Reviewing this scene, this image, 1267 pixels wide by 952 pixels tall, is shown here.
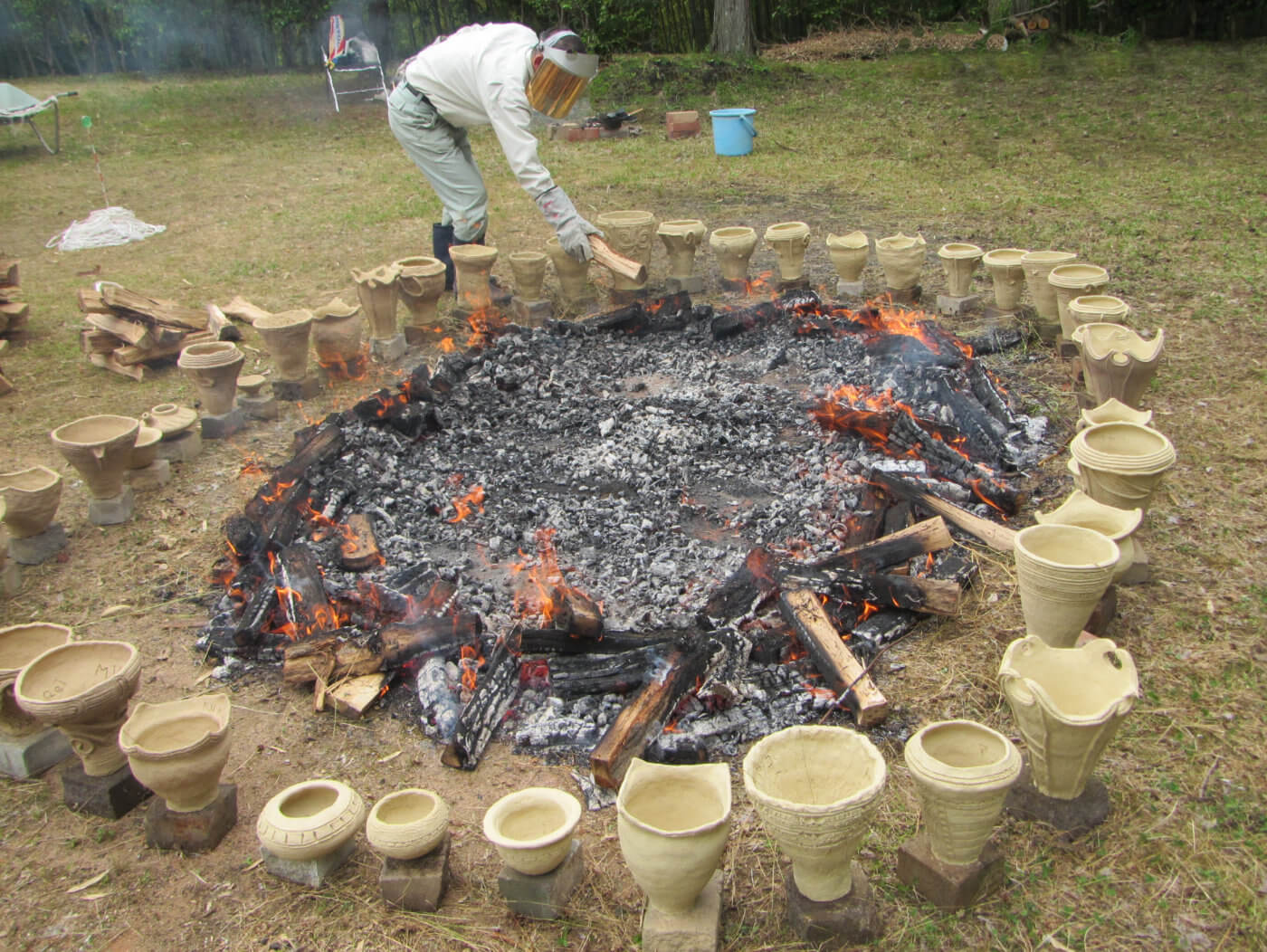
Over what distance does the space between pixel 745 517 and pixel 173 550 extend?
9.73ft

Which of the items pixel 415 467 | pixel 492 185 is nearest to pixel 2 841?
pixel 415 467

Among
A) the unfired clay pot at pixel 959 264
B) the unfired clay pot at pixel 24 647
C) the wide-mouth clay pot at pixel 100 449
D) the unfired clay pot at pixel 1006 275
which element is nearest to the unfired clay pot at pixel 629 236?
the unfired clay pot at pixel 959 264

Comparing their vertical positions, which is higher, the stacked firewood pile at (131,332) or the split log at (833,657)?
the stacked firewood pile at (131,332)

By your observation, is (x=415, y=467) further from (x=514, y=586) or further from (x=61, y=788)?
(x=61, y=788)

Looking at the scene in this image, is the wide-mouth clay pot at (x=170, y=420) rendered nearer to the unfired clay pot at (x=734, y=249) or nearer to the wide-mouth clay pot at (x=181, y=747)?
the wide-mouth clay pot at (x=181, y=747)

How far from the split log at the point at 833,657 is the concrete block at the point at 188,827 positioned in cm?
221

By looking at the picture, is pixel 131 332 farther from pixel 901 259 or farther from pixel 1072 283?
pixel 1072 283

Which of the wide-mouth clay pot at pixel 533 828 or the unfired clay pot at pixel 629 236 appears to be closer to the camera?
the wide-mouth clay pot at pixel 533 828

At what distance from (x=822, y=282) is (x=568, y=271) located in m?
2.14

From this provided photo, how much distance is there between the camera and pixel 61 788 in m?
3.51

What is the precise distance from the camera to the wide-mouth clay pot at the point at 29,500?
15.4ft

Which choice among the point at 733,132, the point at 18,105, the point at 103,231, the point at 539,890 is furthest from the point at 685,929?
the point at 18,105

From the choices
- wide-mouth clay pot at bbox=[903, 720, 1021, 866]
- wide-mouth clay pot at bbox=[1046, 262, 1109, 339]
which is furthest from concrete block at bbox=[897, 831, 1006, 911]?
wide-mouth clay pot at bbox=[1046, 262, 1109, 339]

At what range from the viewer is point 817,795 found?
2.88m
